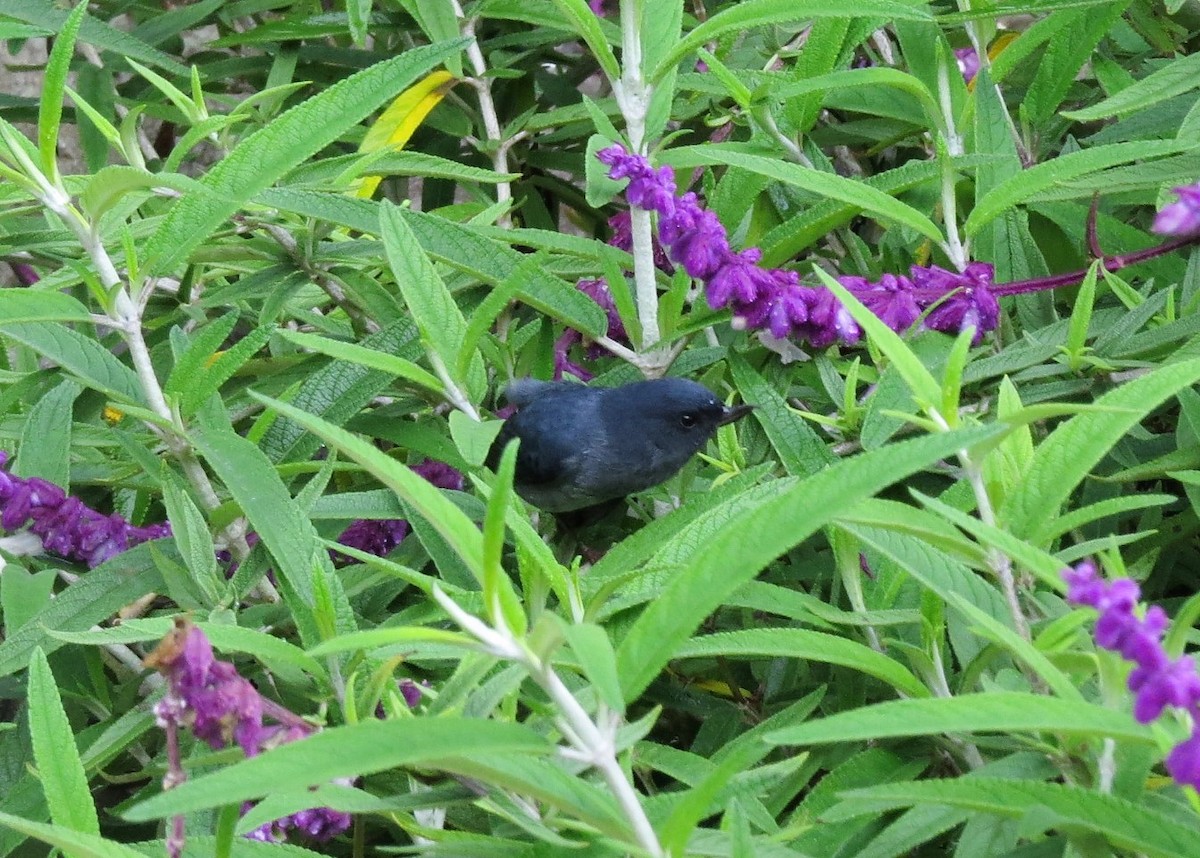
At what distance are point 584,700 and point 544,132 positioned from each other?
124 centimetres

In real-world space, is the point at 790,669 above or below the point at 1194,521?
below

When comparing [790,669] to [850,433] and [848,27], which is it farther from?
[848,27]

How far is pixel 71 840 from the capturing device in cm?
68

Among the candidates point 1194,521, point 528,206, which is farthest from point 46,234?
point 1194,521

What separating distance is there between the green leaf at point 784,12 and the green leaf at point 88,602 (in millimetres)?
662

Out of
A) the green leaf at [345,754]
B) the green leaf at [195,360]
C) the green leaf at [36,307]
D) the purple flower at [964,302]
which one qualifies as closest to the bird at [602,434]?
the purple flower at [964,302]

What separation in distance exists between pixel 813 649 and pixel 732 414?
0.54 m

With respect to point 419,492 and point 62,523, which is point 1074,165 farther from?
point 62,523

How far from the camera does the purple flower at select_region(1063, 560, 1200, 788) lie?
1.70 feet

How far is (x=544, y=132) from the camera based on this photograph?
74.2 inches

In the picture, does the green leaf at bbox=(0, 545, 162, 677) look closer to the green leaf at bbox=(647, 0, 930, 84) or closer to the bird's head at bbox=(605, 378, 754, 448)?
the bird's head at bbox=(605, 378, 754, 448)

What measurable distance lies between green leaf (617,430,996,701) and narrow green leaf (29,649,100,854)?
37cm

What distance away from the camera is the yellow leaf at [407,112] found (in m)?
1.71

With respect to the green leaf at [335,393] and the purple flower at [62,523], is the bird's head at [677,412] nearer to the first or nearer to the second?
the green leaf at [335,393]
